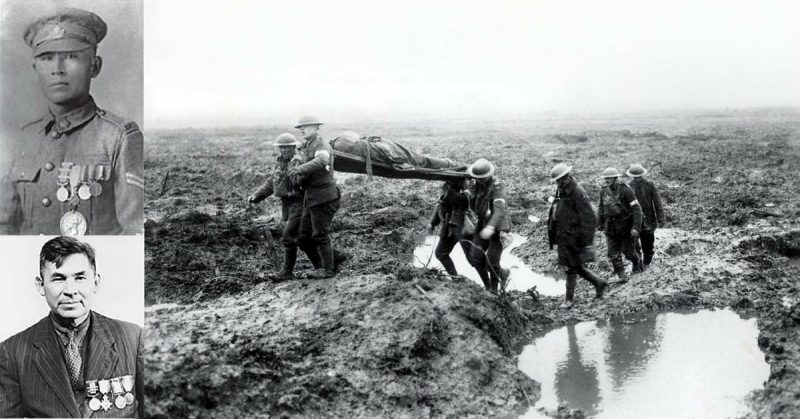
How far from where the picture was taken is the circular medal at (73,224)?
5066 millimetres

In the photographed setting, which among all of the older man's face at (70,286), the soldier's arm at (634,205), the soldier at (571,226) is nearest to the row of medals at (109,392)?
the older man's face at (70,286)

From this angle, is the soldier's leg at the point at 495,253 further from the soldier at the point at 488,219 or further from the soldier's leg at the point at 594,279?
the soldier's leg at the point at 594,279

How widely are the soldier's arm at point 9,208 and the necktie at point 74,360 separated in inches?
45.3

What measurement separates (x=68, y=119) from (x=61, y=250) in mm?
1127

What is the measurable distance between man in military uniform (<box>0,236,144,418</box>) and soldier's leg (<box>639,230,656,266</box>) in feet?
17.4

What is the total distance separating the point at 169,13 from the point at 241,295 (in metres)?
2.65

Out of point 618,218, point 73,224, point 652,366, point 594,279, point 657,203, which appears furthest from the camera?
point 657,203

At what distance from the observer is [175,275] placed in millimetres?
6426

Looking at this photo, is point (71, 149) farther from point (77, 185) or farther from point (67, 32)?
point (67, 32)

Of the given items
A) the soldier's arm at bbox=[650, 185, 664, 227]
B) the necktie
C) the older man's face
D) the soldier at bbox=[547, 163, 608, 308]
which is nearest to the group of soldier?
the soldier at bbox=[547, 163, 608, 308]

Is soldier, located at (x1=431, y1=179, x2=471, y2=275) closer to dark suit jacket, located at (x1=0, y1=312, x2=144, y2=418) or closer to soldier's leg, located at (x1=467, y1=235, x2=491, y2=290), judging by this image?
soldier's leg, located at (x1=467, y1=235, x2=491, y2=290)

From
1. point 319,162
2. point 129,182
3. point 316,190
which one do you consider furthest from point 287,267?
point 129,182

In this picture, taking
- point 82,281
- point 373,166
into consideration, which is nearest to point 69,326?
point 82,281

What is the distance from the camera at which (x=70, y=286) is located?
4762 mm
